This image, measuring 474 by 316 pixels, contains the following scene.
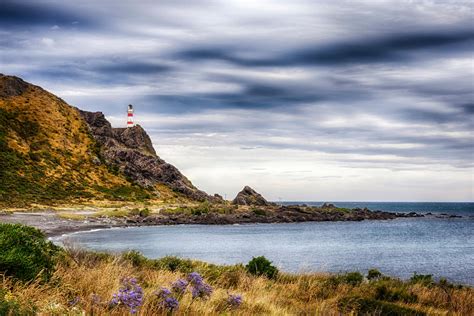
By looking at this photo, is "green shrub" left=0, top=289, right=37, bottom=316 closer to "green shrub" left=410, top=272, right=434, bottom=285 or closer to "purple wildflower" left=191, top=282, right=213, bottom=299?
"purple wildflower" left=191, top=282, right=213, bottom=299

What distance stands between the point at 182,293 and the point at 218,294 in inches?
61.2

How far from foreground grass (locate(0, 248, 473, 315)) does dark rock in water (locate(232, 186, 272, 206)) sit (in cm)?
12314

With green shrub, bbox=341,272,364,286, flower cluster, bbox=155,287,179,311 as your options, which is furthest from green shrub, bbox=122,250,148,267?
flower cluster, bbox=155,287,179,311

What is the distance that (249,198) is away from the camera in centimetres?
14775

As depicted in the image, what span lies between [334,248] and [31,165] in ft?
287

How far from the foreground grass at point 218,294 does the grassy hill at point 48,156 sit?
9197cm

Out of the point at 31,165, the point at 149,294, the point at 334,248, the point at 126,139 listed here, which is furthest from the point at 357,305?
the point at 126,139

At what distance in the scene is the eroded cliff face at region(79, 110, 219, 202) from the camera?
521ft

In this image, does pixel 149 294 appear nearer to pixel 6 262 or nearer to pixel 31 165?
pixel 6 262

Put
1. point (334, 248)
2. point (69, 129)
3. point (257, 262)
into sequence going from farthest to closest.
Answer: point (69, 129) → point (334, 248) → point (257, 262)

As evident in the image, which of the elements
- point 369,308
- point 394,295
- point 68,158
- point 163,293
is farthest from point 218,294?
point 68,158

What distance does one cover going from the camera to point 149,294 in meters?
10.7

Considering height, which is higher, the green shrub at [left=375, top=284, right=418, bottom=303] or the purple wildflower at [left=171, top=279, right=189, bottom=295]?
the purple wildflower at [left=171, top=279, right=189, bottom=295]

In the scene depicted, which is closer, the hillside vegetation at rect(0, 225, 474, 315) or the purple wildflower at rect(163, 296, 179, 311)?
the hillside vegetation at rect(0, 225, 474, 315)
